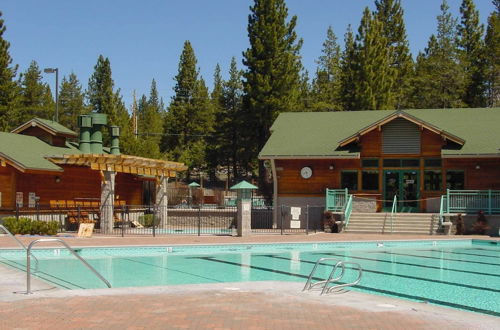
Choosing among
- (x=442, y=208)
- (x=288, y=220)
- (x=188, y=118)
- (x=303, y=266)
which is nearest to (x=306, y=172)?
(x=288, y=220)

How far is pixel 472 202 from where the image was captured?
2814 centimetres

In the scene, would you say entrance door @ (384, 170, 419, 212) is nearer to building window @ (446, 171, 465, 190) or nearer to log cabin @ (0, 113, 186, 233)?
building window @ (446, 171, 465, 190)

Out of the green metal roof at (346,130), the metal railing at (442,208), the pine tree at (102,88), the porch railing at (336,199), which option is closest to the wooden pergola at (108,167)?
the green metal roof at (346,130)

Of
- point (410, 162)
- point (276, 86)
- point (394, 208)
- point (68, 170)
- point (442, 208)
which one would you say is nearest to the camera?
point (442, 208)

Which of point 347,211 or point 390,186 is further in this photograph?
point 390,186

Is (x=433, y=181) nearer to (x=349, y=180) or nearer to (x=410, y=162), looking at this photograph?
(x=410, y=162)

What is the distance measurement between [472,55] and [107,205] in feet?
139

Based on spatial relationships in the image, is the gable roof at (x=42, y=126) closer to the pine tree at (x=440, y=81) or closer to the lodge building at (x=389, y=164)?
the lodge building at (x=389, y=164)

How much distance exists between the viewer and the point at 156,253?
20828 mm

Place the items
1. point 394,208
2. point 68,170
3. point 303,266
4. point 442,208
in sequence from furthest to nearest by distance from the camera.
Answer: point 68,170, point 394,208, point 442,208, point 303,266

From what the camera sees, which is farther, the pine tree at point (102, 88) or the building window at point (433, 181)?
the pine tree at point (102, 88)

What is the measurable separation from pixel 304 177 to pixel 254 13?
73.7 feet

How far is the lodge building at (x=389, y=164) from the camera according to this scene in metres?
30.0

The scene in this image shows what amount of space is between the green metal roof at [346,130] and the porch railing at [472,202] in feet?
6.35
